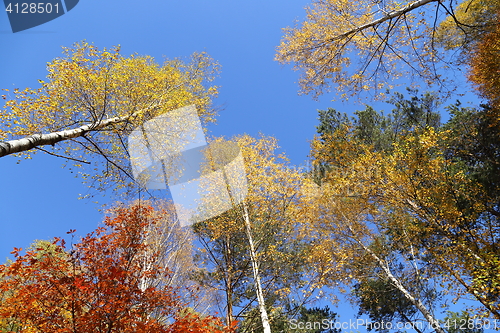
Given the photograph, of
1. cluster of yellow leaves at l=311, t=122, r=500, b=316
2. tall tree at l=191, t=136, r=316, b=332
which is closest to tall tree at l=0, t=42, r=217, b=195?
tall tree at l=191, t=136, r=316, b=332

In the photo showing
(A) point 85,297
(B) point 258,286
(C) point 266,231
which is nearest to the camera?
(A) point 85,297

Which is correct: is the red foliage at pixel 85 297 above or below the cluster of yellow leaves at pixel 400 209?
below

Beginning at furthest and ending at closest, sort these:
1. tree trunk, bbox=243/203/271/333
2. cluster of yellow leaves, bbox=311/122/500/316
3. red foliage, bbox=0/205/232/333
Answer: cluster of yellow leaves, bbox=311/122/500/316 → tree trunk, bbox=243/203/271/333 → red foliage, bbox=0/205/232/333

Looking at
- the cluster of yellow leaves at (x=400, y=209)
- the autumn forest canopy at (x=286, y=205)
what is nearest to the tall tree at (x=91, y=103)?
the autumn forest canopy at (x=286, y=205)

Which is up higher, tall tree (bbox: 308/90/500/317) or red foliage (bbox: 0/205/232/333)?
tall tree (bbox: 308/90/500/317)

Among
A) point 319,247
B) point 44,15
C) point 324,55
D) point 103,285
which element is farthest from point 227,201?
point 44,15

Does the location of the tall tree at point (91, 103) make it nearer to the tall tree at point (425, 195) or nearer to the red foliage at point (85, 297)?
the red foliage at point (85, 297)

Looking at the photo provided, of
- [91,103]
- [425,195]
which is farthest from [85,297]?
[425,195]

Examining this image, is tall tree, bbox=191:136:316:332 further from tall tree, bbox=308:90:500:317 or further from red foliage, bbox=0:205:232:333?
red foliage, bbox=0:205:232:333

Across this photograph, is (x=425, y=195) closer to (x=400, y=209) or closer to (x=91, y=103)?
(x=400, y=209)

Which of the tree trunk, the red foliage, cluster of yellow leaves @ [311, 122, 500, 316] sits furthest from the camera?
cluster of yellow leaves @ [311, 122, 500, 316]

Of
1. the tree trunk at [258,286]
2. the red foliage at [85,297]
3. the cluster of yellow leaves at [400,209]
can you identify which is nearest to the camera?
the red foliage at [85,297]

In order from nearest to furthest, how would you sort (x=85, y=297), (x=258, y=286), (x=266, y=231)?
(x=85, y=297) → (x=258, y=286) → (x=266, y=231)

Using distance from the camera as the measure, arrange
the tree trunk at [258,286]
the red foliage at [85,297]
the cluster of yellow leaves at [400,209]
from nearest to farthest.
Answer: the red foliage at [85,297] < the tree trunk at [258,286] < the cluster of yellow leaves at [400,209]
